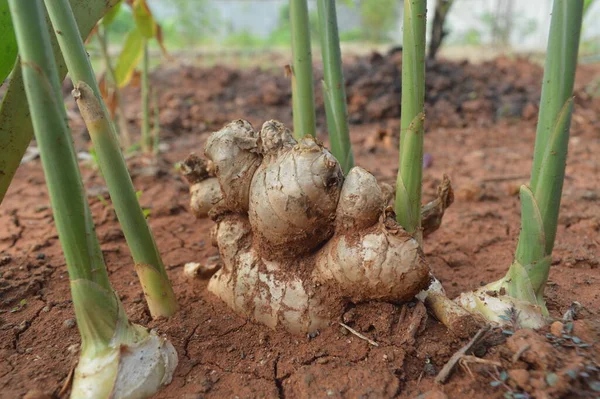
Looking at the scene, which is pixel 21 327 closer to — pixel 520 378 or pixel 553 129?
pixel 520 378

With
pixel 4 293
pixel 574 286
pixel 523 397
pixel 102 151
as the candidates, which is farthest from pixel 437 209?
pixel 4 293

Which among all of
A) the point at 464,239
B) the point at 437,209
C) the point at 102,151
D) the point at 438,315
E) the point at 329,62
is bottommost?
the point at 464,239

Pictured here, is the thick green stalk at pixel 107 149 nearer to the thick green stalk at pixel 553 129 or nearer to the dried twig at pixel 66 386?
the dried twig at pixel 66 386

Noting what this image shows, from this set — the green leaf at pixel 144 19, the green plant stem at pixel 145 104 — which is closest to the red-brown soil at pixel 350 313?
the green plant stem at pixel 145 104

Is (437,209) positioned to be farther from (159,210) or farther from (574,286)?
(159,210)

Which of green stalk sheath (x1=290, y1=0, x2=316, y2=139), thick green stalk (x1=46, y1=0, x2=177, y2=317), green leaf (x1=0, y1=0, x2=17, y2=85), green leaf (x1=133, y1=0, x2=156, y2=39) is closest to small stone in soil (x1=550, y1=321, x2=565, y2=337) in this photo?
green stalk sheath (x1=290, y1=0, x2=316, y2=139)
